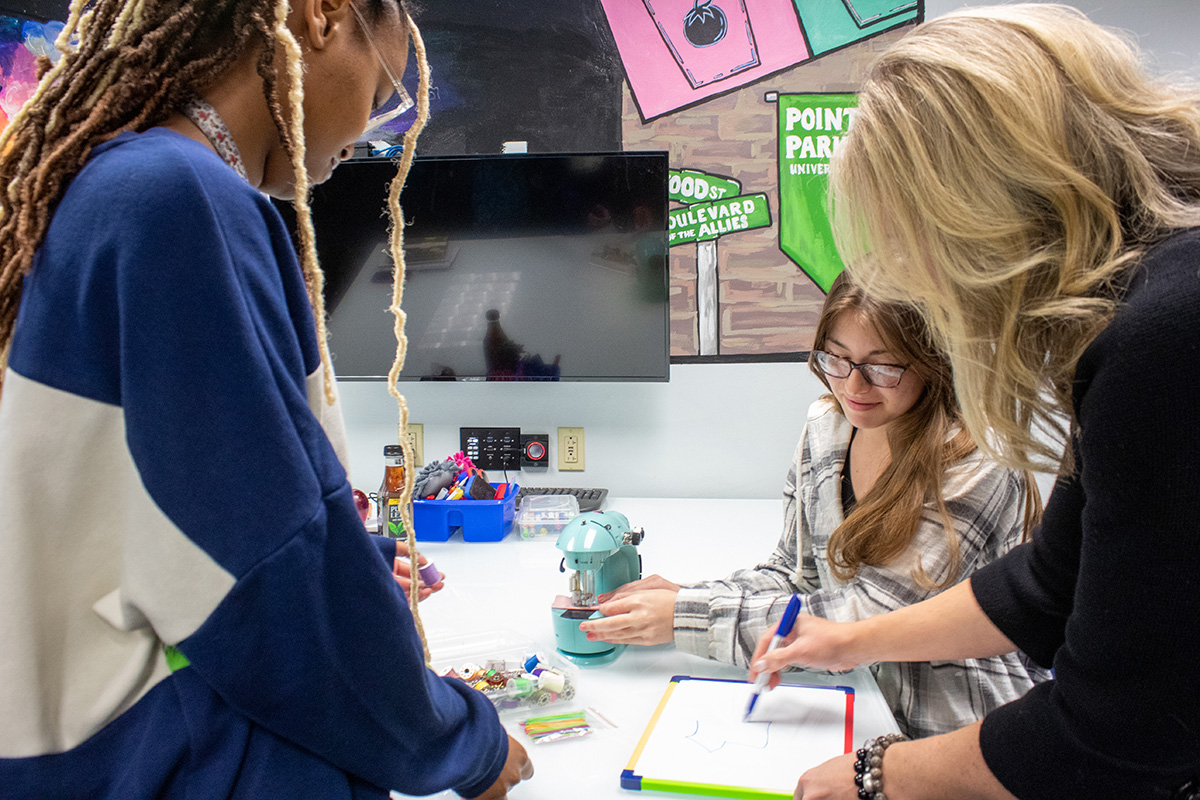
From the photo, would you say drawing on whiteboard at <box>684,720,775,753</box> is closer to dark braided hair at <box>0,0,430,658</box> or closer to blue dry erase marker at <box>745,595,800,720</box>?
blue dry erase marker at <box>745,595,800,720</box>

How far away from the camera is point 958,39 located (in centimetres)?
70

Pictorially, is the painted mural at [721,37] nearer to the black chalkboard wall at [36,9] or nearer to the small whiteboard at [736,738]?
the black chalkboard wall at [36,9]

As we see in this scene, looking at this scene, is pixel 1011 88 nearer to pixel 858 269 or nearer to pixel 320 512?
pixel 858 269

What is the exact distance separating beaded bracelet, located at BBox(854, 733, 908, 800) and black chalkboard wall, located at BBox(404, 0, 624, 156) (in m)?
1.63

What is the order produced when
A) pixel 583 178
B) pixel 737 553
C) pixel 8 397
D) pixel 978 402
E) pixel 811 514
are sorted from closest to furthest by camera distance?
pixel 8 397 < pixel 978 402 < pixel 811 514 < pixel 737 553 < pixel 583 178

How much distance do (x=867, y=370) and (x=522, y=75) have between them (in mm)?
1290

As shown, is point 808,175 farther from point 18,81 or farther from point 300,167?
point 18,81

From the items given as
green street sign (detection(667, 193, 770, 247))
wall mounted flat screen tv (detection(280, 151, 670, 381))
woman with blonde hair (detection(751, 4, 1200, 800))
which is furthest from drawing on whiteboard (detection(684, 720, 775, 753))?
green street sign (detection(667, 193, 770, 247))

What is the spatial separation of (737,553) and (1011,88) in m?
1.16

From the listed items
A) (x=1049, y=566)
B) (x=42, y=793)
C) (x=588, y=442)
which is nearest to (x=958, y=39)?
(x=1049, y=566)

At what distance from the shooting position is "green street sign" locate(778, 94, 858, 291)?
79.1 inches

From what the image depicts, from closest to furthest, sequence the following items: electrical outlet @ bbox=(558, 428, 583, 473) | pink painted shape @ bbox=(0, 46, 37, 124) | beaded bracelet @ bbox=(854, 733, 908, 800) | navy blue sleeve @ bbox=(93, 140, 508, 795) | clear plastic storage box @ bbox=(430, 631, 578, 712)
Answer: navy blue sleeve @ bbox=(93, 140, 508, 795)
beaded bracelet @ bbox=(854, 733, 908, 800)
clear plastic storage box @ bbox=(430, 631, 578, 712)
pink painted shape @ bbox=(0, 46, 37, 124)
electrical outlet @ bbox=(558, 428, 583, 473)

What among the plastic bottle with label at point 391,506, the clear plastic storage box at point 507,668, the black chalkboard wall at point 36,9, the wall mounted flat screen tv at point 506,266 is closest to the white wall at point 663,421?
the wall mounted flat screen tv at point 506,266

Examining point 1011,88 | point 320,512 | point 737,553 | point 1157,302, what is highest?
point 1011,88
